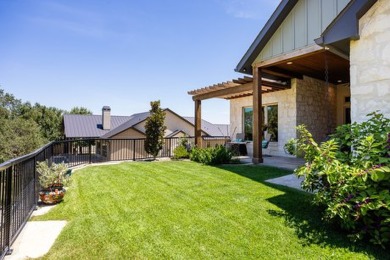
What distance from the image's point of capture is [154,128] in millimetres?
9594

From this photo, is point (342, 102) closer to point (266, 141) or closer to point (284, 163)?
point (266, 141)

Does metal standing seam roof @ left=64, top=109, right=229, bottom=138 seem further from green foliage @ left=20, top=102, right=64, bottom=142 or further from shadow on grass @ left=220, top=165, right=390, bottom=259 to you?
shadow on grass @ left=220, top=165, right=390, bottom=259

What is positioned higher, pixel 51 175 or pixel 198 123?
pixel 198 123

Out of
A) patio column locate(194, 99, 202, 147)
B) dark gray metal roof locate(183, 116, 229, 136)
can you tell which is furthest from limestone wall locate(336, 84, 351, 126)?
dark gray metal roof locate(183, 116, 229, 136)

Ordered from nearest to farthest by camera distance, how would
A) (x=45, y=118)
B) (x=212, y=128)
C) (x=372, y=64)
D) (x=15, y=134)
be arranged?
(x=372, y=64) < (x=15, y=134) < (x=212, y=128) < (x=45, y=118)

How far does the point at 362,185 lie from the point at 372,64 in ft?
7.01

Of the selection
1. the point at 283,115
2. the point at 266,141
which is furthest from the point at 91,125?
the point at 283,115

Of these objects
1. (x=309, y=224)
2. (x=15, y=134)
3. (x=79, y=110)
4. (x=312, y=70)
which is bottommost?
(x=309, y=224)

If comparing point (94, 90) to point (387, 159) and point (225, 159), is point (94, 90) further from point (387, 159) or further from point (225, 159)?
point (387, 159)

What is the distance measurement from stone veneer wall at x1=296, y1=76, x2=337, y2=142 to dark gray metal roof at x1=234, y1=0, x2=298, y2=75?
2778 mm

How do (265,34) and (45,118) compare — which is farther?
(45,118)

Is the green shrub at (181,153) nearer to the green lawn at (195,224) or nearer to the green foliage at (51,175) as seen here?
the green lawn at (195,224)

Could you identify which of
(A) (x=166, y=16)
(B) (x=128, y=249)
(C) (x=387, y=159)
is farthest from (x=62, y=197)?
(A) (x=166, y=16)

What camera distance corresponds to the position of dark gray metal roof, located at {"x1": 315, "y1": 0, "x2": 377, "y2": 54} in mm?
3650
